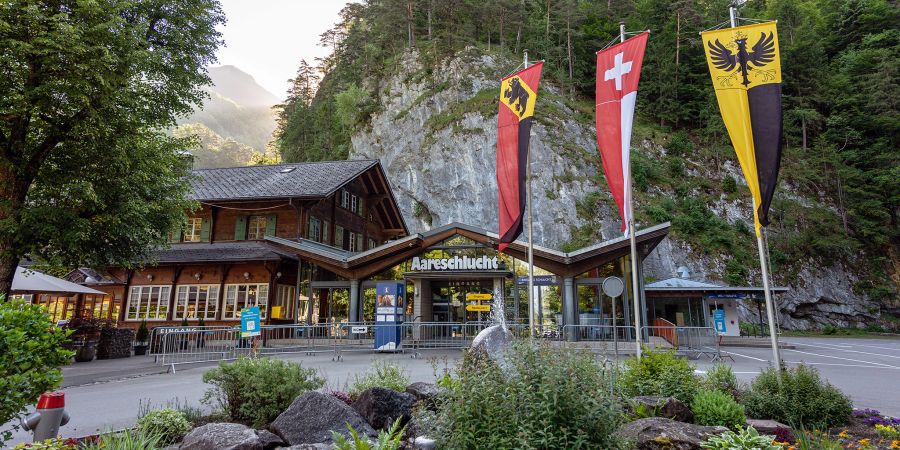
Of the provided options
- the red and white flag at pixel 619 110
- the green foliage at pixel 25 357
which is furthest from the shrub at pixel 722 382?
the green foliage at pixel 25 357

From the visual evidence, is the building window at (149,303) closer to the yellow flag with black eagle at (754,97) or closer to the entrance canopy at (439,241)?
the entrance canopy at (439,241)

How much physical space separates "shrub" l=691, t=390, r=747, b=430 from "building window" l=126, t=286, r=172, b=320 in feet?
81.1

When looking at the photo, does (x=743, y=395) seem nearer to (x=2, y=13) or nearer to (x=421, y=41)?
(x=2, y=13)

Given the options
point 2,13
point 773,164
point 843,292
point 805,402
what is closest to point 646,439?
point 805,402

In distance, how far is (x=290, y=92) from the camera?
58.9 m

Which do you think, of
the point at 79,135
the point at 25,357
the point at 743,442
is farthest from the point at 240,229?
the point at 743,442

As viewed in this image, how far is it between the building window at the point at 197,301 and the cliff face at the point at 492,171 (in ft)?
64.8

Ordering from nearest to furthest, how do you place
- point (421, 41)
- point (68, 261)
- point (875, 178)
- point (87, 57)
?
point (87, 57)
point (68, 261)
point (875, 178)
point (421, 41)

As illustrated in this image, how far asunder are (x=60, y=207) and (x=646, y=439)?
46.0 feet

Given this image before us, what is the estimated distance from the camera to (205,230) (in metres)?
24.2

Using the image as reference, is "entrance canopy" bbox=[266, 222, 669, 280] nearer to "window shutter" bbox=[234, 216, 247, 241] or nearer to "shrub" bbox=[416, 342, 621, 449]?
"window shutter" bbox=[234, 216, 247, 241]

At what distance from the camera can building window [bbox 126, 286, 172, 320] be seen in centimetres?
2317

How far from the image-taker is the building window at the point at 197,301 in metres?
22.8

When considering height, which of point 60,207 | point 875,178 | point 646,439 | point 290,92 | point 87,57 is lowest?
point 646,439
